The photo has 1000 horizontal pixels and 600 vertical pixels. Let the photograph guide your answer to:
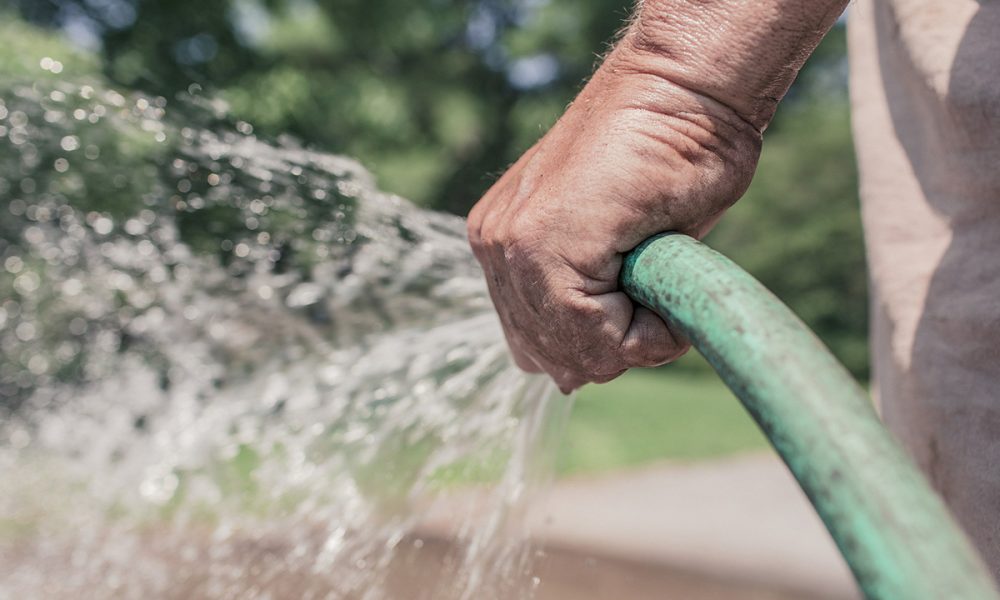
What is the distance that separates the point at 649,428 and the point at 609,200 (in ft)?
29.4

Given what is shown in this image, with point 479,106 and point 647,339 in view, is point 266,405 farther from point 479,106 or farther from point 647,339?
point 479,106

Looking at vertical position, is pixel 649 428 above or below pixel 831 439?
below

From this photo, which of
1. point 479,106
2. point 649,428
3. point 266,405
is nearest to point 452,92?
point 479,106

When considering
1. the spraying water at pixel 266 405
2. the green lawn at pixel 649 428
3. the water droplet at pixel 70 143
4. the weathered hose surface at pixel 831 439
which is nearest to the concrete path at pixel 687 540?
the green lawn at pixel 649 428

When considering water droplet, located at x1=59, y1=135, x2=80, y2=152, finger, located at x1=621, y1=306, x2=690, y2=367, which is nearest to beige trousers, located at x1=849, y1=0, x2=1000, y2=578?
finger, located at x1=621, y1=306, x2=690, y2=367

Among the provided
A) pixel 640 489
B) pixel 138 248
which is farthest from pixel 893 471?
pixel 640 489

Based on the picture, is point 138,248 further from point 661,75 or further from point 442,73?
point 442,73

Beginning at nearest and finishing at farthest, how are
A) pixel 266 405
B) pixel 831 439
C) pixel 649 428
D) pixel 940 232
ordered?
pixel 831 439, pixel 940 232, pixel 266 405, pixel 649 428

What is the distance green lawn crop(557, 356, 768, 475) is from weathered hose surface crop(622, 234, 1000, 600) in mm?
5547

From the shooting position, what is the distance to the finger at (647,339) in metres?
1.25

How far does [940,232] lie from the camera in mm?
1774

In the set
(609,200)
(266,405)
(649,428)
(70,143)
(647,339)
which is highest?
(609,200)

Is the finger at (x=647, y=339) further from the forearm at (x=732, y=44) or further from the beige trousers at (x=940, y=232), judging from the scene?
the beige trousers at (x=940, y=232)

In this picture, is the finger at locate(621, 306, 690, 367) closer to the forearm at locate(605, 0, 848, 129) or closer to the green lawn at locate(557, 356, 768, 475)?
the forearm at locate(605, 0, 848, 129)
